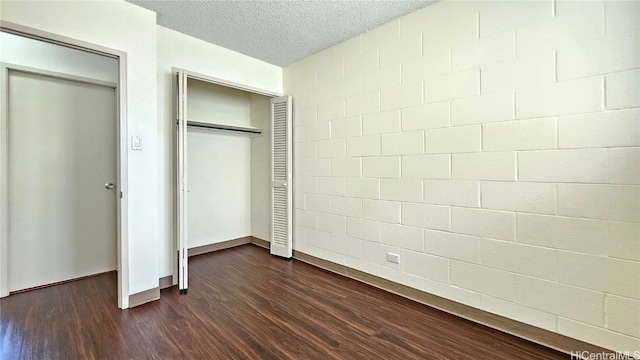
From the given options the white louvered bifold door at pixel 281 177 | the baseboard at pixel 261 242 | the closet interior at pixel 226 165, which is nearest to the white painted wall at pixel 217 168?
the closet interior at pixel 226 165

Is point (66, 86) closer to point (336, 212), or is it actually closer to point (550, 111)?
point (336, 212)

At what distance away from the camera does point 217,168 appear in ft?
13.9

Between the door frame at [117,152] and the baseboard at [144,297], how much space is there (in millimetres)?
41

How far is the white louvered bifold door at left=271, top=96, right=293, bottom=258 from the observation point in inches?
147

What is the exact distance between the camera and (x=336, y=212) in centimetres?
328

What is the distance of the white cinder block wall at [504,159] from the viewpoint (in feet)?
5.46

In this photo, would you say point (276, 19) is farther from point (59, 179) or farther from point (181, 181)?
point (59, 179)

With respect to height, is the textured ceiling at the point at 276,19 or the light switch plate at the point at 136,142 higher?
the textured ceiling at the point at 276,19

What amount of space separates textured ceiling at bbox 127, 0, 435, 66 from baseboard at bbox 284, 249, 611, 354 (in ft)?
8.67

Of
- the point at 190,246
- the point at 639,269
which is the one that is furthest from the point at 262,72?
the point at 639,269

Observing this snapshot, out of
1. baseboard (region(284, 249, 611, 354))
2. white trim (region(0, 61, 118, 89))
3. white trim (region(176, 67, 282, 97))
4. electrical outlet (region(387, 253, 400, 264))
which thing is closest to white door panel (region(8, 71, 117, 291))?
white trim (region(0, 61, 118, 89))

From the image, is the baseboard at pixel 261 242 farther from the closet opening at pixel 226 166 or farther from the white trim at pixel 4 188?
the white trim at pixel 4 188

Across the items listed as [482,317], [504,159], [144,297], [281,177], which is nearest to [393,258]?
[482,317]

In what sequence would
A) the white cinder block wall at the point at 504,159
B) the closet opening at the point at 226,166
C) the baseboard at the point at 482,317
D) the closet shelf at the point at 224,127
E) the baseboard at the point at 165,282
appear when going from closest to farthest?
the white cinder block wall at the point at 504,159 < the baseboard at the point at 482,317 < the baseboard at the point at 165,282 < the closet shelf at the point at 224,127 < the closet opening at the point at 226,166
